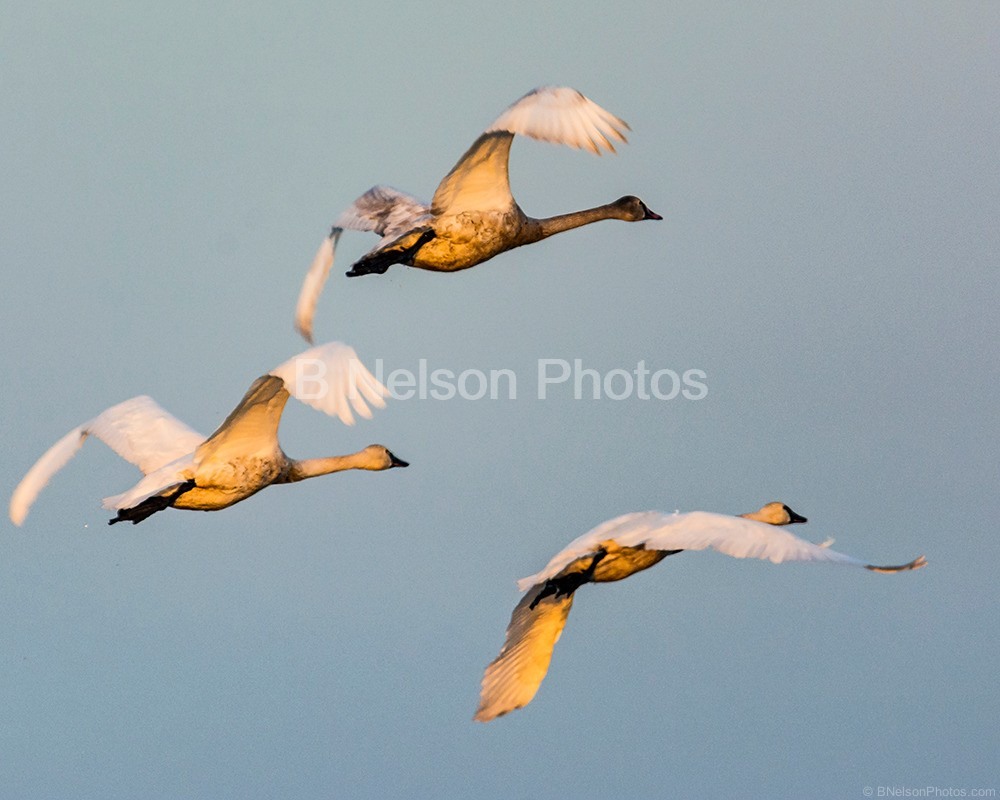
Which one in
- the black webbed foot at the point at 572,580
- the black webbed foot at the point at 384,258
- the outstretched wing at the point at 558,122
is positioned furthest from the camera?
the black webbed foot at the point at 384,258

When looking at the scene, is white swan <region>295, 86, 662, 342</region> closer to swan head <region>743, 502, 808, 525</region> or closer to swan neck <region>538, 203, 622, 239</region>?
swan neck <region>538, 203, 622, 239</region>

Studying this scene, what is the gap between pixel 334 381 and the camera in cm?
2062

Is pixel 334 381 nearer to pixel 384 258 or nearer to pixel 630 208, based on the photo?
pixel 384 258

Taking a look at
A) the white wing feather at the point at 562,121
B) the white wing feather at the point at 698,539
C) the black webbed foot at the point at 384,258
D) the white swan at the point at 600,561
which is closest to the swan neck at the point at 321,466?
the black webbed foot at the point at 384,258

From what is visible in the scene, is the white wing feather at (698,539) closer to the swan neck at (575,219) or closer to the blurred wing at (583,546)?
the blurred wing at (583,546)

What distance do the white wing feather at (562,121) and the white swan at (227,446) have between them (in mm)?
3192

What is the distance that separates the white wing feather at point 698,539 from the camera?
20.8 m

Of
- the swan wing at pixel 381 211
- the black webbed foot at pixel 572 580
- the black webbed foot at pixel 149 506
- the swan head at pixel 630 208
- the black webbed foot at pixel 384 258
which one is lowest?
the black webbed foot at pixel 572 580

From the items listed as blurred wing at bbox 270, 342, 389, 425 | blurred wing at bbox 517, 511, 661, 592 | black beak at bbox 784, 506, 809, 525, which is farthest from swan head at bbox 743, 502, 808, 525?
blurred wing at bbox 270, 342, 389, 425

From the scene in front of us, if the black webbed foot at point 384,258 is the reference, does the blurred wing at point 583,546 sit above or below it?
below

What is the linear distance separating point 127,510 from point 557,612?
4173mm

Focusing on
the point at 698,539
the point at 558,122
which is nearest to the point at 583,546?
the point at 698,539

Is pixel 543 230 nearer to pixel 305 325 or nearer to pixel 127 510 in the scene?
pixel 305 325

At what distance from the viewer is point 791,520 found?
27.1 m
